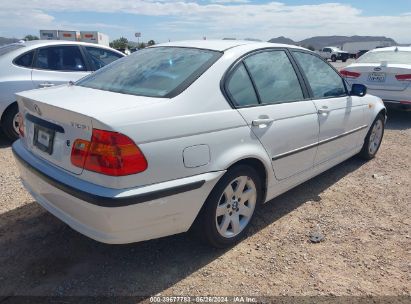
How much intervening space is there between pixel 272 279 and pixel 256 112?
128cm

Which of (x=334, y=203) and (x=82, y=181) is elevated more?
(x=82, y=181)

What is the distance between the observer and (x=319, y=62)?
412cm

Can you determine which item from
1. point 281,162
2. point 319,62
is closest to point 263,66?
point 281,162

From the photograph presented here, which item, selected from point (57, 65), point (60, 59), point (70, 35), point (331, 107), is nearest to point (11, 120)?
point (57, 65)

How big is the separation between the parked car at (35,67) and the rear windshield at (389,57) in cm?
601

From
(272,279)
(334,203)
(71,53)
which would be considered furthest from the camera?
(71,53)

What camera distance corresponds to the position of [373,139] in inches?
211

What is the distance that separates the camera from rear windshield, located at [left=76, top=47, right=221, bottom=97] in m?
2.71

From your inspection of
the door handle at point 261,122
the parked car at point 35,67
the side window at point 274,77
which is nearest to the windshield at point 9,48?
the parked car at point 35,67

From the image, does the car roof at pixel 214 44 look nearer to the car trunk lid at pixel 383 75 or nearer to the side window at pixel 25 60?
the side window at pixel 25 60

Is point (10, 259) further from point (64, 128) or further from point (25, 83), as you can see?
point (25, 83)

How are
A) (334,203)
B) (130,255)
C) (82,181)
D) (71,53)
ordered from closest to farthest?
(82,181) → (130,255) → (334,203) → (71,53)

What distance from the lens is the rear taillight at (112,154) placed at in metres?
2.23

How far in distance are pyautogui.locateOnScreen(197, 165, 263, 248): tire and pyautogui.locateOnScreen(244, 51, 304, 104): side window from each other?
0.69 m
